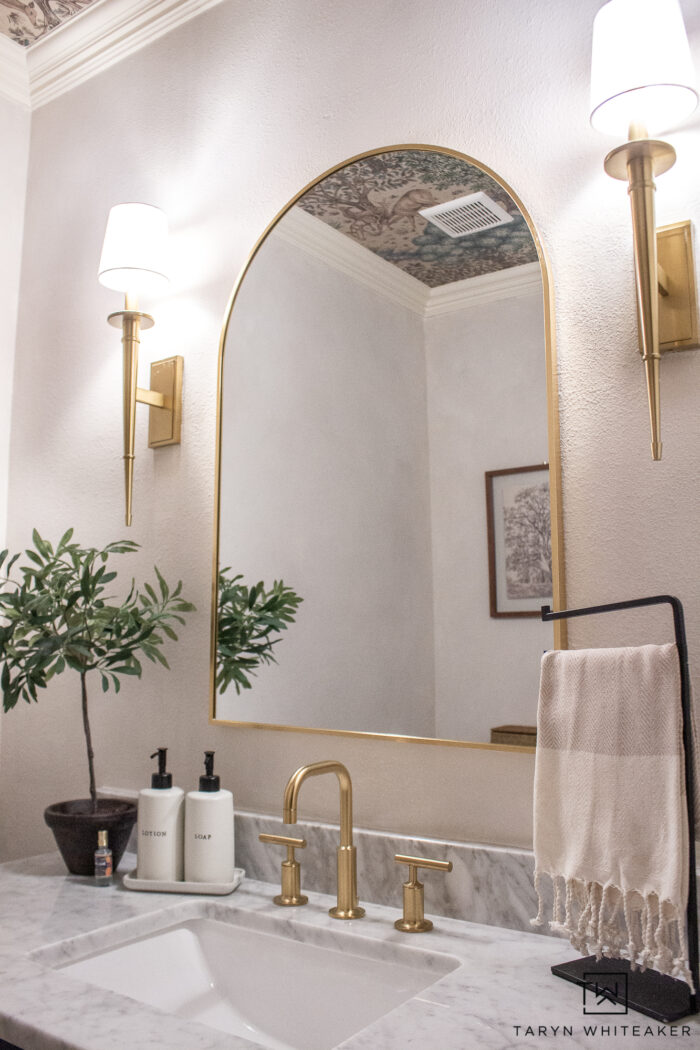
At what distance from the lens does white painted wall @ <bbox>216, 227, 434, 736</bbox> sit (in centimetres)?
131

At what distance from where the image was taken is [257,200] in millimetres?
1619

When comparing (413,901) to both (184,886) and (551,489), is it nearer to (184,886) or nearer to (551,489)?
(184,886)

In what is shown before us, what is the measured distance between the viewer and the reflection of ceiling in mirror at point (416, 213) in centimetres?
127

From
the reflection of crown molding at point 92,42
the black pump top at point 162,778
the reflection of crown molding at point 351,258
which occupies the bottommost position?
the black pump top at point 162,778

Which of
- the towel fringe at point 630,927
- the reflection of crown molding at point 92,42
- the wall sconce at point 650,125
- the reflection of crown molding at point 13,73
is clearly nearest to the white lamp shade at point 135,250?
the reflection of crown molding at point 92,42

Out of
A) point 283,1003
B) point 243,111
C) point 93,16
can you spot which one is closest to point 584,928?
point 283,1003

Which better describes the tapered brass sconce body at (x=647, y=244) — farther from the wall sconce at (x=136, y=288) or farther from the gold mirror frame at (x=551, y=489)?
the wall sconce at (x=136, y=288)

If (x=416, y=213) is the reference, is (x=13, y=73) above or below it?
above

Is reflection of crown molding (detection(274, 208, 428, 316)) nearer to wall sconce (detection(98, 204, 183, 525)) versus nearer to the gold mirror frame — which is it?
the gold mirror frame

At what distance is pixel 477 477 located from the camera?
1262 millimetres

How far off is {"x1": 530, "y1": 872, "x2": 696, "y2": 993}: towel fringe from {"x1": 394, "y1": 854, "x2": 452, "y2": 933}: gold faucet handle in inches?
8.5

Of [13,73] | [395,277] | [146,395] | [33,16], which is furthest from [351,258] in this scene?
[13,73]

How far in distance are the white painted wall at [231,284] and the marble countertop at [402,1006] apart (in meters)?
0.17

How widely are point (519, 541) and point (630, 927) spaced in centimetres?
51
